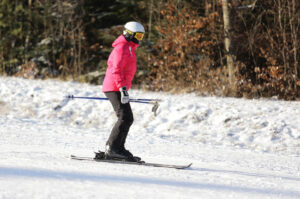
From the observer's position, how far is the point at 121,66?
5695 millimetres

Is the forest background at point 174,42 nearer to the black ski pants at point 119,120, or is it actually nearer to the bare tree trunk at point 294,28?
the bare tree trunk at point 294,28

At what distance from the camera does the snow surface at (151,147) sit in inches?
172

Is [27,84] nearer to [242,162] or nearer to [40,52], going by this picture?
[40,52]

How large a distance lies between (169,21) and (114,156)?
31.6ft

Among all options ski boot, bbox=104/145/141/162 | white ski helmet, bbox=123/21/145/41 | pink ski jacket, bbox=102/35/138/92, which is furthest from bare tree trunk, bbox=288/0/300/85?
ski boot, bbox=104/145/141/162

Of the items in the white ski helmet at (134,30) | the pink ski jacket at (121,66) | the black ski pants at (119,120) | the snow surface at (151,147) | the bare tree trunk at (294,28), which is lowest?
the snow surface at (151,147)

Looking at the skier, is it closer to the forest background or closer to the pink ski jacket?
the pink ski jacket

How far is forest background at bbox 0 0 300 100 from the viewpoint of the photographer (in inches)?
513

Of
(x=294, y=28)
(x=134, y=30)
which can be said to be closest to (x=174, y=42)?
(x=294, y=28)

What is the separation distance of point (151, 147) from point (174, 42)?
24.4 feet

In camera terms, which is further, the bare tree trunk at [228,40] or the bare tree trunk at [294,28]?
the bare tree trunk at [228,40]

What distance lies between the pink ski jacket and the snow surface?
109 centimetres

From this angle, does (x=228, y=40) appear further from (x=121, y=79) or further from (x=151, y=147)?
(x=121, y=79)

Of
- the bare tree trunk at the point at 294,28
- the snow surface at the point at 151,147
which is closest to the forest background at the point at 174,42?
the bare tree trunk at the point at 294,28
